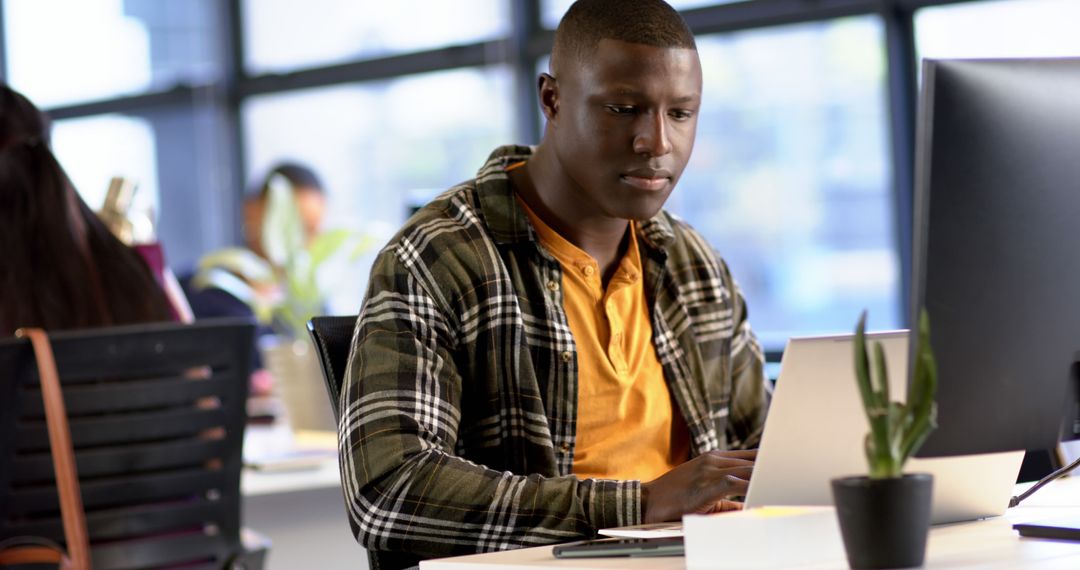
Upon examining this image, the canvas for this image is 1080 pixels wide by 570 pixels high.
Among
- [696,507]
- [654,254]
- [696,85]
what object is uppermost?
→ [696,85]

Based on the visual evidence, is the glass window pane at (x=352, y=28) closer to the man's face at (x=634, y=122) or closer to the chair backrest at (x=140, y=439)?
the chair backrest at (x=140, y=439)

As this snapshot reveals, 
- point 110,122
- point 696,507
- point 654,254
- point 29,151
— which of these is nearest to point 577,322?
point 654,254

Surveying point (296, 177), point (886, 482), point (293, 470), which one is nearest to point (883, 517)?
point (886, 482)

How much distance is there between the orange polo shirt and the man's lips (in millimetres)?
156

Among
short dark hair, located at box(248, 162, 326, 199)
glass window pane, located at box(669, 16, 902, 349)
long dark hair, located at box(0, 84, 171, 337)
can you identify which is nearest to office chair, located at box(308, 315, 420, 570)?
long dark hair, located at box(0, 84, 171, 337)

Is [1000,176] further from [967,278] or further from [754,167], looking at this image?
[754,167]

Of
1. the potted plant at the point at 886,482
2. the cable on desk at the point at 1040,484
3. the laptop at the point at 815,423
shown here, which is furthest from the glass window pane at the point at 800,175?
the potted plant at the point at 886,482

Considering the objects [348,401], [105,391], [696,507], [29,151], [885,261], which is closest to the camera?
[696,507]

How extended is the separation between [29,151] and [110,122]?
14.8 ft

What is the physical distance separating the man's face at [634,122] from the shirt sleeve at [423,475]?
0.28m

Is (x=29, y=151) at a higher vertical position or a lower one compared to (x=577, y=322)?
higher

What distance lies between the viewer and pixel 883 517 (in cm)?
103

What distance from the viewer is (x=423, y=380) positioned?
1610mm

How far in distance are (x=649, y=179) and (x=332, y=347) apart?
437 mm
